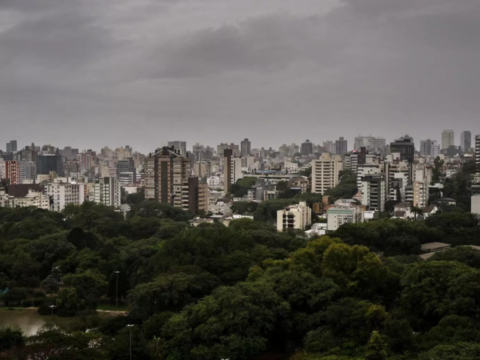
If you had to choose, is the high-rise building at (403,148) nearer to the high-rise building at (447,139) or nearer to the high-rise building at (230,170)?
the high-rise building at (230,170)

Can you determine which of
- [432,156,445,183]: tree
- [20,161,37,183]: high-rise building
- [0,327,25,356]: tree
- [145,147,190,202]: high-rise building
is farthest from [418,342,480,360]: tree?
[20,161,37,183]: high-rise building

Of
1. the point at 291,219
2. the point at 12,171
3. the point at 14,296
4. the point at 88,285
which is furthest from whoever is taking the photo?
the point at 12,171

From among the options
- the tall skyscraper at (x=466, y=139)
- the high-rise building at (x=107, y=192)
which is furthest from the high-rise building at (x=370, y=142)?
the high-rise building at (x=107, y=192)

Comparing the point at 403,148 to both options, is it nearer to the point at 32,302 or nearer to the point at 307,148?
the point at 307,148

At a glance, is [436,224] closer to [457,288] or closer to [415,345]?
[457,288]

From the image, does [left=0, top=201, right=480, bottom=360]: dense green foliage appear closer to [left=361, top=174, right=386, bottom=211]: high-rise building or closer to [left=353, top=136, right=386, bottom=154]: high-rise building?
[left=361, top=174, right=386, bottom=211]: high-rise building

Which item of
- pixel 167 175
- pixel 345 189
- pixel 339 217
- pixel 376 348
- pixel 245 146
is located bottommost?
A: pixel 376 348

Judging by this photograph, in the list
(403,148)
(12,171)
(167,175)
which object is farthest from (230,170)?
(167,175)
